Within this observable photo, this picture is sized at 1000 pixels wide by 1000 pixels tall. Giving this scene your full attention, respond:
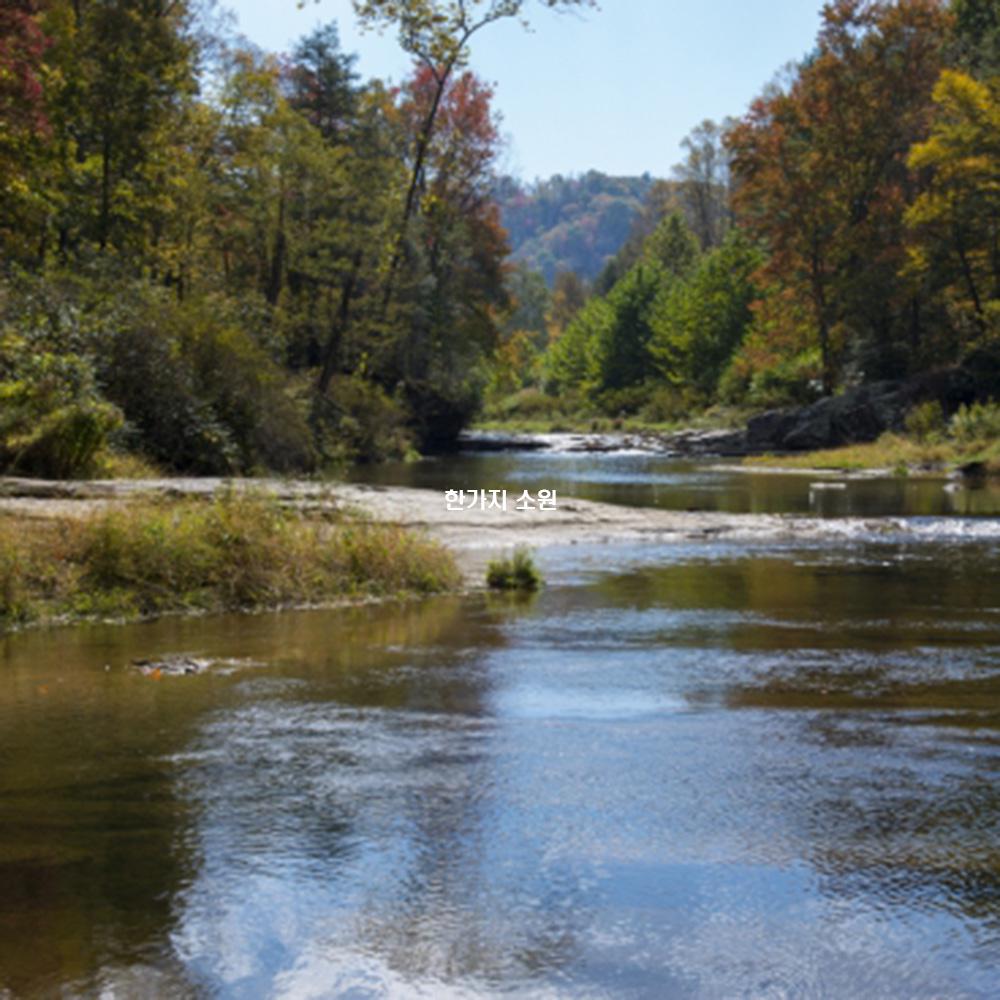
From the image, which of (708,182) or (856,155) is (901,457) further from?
(708,182)

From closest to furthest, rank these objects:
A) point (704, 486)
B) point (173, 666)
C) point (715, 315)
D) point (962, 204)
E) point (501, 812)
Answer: point (501, 812) < point (173, 666) < point (704, 486) < point (962, 204) < point (715, 315)

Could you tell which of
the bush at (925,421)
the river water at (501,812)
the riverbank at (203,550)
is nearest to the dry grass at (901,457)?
the bush at (925,421)

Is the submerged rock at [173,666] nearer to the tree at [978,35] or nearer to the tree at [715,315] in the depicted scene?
the tree at [978,35]

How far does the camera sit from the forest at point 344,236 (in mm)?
24469

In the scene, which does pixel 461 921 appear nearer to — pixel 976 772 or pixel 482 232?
pixel 976 772

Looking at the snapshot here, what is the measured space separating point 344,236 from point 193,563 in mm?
28692

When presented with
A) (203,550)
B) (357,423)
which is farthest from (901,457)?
(203,550)

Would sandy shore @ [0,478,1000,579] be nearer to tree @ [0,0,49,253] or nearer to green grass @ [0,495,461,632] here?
green grass @ [0,495,461,632]

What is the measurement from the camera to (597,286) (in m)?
131

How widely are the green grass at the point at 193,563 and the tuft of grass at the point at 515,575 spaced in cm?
50

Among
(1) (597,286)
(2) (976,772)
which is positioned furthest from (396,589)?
(1) (597,286)

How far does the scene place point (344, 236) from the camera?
39.8 meters

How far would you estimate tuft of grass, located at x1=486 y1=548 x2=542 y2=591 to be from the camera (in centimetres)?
1437

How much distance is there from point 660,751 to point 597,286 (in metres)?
126
